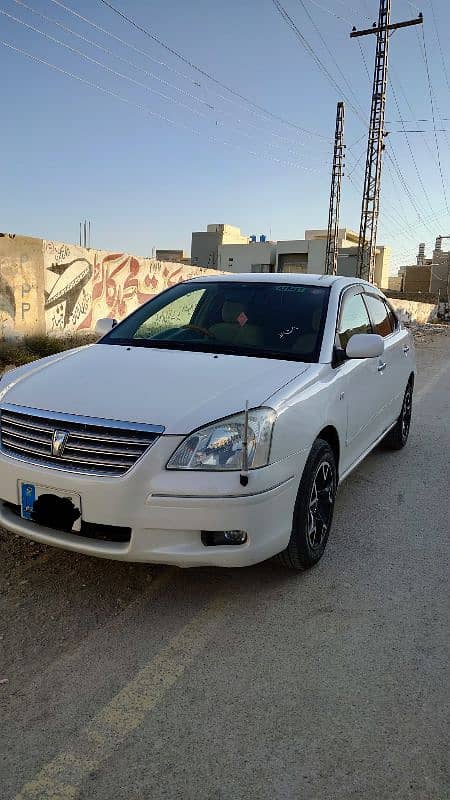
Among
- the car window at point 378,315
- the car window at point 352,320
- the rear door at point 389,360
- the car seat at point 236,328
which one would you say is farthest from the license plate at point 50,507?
the car window at point 378,315

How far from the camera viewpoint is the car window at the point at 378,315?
16.4 feet

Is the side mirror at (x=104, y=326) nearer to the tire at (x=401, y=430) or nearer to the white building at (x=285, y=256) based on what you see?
the tire at (x=401, y=430)

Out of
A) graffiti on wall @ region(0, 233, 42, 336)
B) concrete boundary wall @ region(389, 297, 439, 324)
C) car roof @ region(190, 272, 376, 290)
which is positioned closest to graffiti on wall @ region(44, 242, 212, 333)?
graffiti on wall @ region(0, 233, 42, 336)

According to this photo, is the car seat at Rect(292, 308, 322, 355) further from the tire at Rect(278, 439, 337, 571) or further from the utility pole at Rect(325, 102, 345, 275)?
the utility pole at Rect(325, 102, 345, 275)

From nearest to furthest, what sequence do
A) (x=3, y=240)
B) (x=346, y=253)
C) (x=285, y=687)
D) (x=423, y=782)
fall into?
(x=423, y=782) → (x=285, y=687) → (x=3, y=240) → (x=346, y=253)

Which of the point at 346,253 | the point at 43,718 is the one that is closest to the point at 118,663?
the point at 43,718

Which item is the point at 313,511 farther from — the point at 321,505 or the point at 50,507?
the point at 50,507

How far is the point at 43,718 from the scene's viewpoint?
7.33ft

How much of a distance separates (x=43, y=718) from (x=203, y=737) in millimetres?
580

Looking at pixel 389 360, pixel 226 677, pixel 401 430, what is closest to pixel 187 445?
pixel 226 677

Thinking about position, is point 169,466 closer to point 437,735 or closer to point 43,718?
point 43,718

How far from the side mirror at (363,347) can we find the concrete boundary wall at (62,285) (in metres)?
8.81

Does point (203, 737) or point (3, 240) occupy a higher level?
point (3, 240)

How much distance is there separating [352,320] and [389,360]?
96 centimetres
